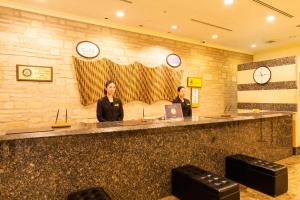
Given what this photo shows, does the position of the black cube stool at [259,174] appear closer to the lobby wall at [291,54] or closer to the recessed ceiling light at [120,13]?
the lobby wall at [291,54]

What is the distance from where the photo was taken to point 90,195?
175 cm

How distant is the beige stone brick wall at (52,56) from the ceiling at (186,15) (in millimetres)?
Result: 200

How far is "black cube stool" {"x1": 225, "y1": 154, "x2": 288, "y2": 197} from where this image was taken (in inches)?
97.0

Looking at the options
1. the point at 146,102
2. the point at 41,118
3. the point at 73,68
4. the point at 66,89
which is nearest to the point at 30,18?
the point at 73,68

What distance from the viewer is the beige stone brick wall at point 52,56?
12.2 feet

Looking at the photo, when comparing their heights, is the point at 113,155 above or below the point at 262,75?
below

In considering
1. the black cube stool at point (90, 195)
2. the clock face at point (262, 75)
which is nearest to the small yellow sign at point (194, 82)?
the clock face at point (262, 75)

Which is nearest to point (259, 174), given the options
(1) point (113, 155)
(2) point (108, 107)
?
(1) point (113, 155)

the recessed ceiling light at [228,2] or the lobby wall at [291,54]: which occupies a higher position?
the recessed ceiling light at [228,2]

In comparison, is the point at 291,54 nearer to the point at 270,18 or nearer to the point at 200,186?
the point at 270,18

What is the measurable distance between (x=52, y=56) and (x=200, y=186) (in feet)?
11.8

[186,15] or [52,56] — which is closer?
[52,56]

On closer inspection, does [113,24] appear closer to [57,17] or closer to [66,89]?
[57,17]

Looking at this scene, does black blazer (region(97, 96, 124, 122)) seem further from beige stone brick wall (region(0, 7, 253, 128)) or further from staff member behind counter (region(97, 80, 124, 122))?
beige stone brick wall (region(0, 7, 253, 128))
